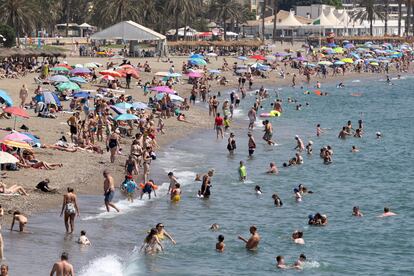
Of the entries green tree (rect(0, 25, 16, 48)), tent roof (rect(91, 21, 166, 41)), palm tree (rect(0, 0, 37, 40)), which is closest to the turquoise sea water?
tent roof (rect(91, 21, 166, 41))

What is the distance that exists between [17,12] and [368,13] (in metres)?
77.6

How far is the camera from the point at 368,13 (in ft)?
476

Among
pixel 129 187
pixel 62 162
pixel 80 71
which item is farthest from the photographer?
pixel 80 71

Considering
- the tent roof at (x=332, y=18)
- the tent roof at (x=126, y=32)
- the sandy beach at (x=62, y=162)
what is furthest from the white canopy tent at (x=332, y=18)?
the sandy beach at (x=62, y=162)

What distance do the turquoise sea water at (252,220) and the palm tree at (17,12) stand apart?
39.1 meters

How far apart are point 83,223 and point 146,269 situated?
3809mm

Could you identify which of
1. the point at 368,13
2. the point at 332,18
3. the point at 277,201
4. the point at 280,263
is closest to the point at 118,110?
the point at 277,201

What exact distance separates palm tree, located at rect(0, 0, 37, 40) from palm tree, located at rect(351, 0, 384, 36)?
71.4 metres

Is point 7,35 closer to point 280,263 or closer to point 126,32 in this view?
point 126,32

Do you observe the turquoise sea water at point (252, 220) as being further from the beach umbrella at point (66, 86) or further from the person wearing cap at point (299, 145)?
the beach umbrella at point (66, 86)

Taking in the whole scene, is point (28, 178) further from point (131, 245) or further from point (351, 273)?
point (351, 273)

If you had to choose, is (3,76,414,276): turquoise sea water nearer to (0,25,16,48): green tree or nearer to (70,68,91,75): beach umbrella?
(70,68,91,75): beach umbrella

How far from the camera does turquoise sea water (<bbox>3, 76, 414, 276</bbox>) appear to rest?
2277 cm

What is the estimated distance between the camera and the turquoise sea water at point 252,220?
2277 centimetres
